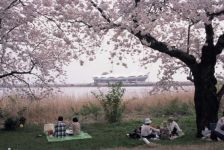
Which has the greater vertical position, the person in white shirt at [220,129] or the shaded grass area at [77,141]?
the person in white shirt at [220,129]

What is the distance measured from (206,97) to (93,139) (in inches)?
147

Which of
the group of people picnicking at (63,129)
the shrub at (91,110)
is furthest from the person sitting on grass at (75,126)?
the shrub at (91,110)

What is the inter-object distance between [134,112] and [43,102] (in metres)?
4.38

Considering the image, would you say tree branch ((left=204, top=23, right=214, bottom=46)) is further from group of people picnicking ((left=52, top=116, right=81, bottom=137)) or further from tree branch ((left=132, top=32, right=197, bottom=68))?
group of people picnicking ((left=52, top=116, right=81, bottom=137))

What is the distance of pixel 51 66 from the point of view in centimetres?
1752

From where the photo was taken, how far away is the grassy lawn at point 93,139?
44.8ft

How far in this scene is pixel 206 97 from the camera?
1488cm

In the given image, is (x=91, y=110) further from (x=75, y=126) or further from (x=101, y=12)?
(x=101, y=12)

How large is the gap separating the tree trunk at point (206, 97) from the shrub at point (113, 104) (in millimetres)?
5131

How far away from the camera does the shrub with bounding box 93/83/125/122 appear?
19516 mm

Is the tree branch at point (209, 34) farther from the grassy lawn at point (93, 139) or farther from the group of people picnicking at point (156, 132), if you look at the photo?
the grassy lawn at point (93, 139)

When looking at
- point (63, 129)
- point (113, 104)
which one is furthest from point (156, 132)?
point (113, 104)

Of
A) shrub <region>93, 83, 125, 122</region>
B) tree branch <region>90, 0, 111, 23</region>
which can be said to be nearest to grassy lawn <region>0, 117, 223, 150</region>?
shrub <region>93, 83, 125, 122</region>

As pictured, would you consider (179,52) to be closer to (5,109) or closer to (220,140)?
(220,140)
